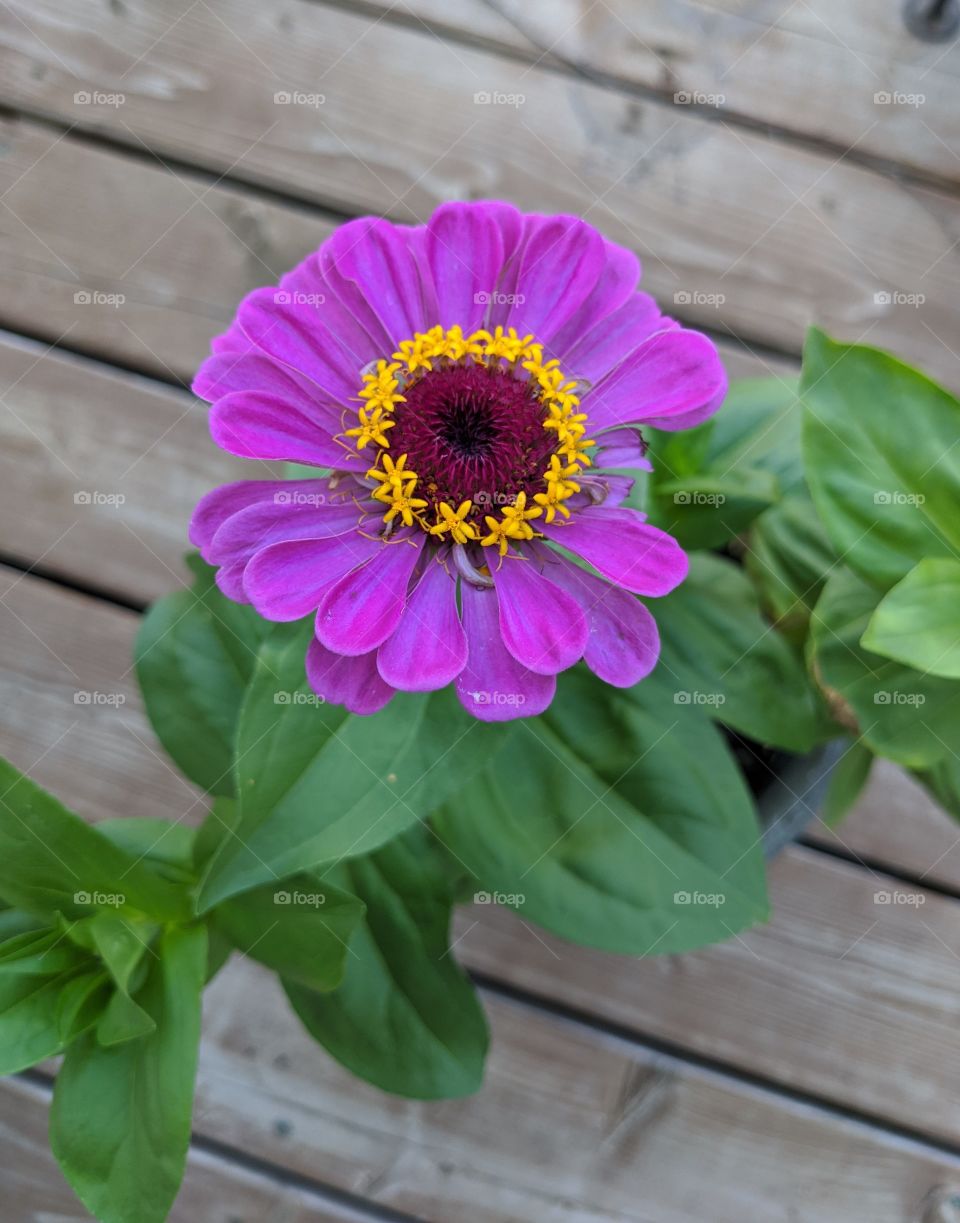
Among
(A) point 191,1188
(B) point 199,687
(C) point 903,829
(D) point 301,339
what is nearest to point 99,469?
(B) point 199,687

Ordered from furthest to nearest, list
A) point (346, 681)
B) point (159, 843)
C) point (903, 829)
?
point (903, 829), point (159, 843), point (346, 681)

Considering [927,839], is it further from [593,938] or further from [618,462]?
[618,462]

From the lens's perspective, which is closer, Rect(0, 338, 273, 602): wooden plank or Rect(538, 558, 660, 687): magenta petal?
Rect(538, 558, 660, 687): magenta petal

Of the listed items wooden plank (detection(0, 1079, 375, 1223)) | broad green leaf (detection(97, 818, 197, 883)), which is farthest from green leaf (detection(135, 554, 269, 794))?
wooden plank (detection(0, 1079, 375, 1223))

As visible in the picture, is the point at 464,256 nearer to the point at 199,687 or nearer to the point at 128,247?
the point at 199,687

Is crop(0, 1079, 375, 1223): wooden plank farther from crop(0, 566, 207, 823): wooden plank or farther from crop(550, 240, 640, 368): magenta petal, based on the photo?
crop(550, 240, 640, 368): magenta petal

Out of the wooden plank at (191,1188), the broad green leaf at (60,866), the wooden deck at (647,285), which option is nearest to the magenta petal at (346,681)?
the broad green leaf at (60,866)

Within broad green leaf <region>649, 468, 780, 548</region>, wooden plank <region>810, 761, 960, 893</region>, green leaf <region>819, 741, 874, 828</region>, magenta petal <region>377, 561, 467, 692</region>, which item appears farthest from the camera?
wooden plank <region>810, 761, 960, 893</region>
